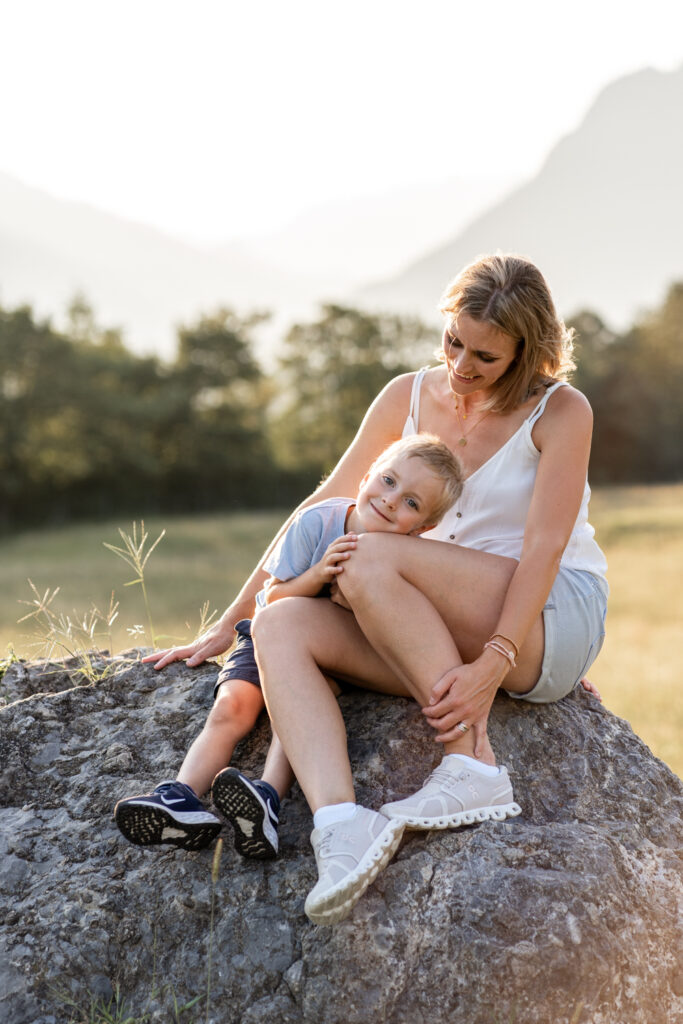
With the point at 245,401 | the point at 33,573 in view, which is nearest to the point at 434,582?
the point at 33,573

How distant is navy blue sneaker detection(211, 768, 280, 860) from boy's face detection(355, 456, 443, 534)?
929 millimetres

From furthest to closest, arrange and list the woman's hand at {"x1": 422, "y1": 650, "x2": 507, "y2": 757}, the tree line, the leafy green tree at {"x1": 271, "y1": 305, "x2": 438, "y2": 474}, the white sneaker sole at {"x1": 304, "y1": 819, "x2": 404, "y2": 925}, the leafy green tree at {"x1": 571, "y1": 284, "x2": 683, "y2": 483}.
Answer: the leafy green tree at {"x1": 571, "y1": 284, "x2": 683, "y2": 483} < the leafy green tree at {"x1": 271, "y1": 305, "x2": 438, "y2": 474} < the tree line < the woman's hand at {"x1": 422, "y1": 650, "x2": 507, "y2": 757} < the white sneaker sole at {"x1": 304, "y1": 819, "x2": 404, "y2": 925}

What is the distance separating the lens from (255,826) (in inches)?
106

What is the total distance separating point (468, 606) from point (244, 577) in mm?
19049

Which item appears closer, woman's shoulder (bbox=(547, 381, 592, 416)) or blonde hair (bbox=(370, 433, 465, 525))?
blonde hair (bbox=(370, 433, 465, 525))

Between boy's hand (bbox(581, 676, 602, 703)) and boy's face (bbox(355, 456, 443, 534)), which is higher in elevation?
boy's face (bbox(355, 456, 443, 534))

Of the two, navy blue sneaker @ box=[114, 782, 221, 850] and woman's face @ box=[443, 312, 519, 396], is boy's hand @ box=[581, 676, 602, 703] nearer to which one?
woman's face @ box=[443, 312, 519, 396]

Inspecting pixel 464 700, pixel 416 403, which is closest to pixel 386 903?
pixel 464 700

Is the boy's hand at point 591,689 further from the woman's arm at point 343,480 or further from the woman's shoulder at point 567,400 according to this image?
the woman's arm at point 343,480

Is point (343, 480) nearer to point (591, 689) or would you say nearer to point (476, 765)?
point (591, 689)

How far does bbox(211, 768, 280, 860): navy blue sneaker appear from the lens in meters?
2.64

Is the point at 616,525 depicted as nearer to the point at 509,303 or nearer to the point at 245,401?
the point at 245,401

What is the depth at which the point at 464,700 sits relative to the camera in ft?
9.27

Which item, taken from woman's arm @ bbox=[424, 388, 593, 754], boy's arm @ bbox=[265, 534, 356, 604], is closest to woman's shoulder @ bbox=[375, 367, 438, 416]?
woman's arm @ bbox=[424, 388, 593, 754]
